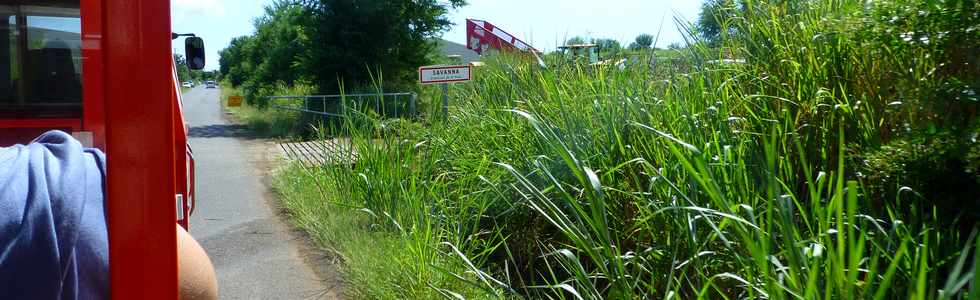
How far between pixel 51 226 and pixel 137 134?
23cm

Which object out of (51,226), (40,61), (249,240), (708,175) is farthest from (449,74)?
(51,226)

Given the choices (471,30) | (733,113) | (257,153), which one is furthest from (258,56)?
(733,113)

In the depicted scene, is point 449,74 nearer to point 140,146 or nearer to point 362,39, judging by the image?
point 140,146

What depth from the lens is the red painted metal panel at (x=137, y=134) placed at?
1.65 metres

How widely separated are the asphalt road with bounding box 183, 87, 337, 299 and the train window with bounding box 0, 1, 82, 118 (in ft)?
7.05

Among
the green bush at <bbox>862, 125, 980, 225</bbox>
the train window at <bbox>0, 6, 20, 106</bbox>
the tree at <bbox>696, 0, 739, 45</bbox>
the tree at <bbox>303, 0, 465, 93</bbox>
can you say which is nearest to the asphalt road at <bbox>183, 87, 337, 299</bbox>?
the train window at <bbox>0, 6, 20, 106</bbox>

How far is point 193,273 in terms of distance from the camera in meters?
1.93

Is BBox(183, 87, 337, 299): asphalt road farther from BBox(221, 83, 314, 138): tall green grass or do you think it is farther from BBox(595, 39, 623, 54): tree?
BBox(221, 83, 314, 138): tall green grass

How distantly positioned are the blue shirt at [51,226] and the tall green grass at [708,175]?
179cm

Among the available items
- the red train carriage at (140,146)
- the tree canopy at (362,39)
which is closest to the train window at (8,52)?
the red train carriage at (140,146)

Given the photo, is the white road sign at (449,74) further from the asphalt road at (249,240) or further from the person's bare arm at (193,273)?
the person's bare arm at (193,273)

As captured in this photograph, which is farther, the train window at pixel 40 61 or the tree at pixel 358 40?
the tree at pixel 358 40

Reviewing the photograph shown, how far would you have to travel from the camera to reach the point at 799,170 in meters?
4.02

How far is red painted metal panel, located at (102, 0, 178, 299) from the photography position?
1649mm
